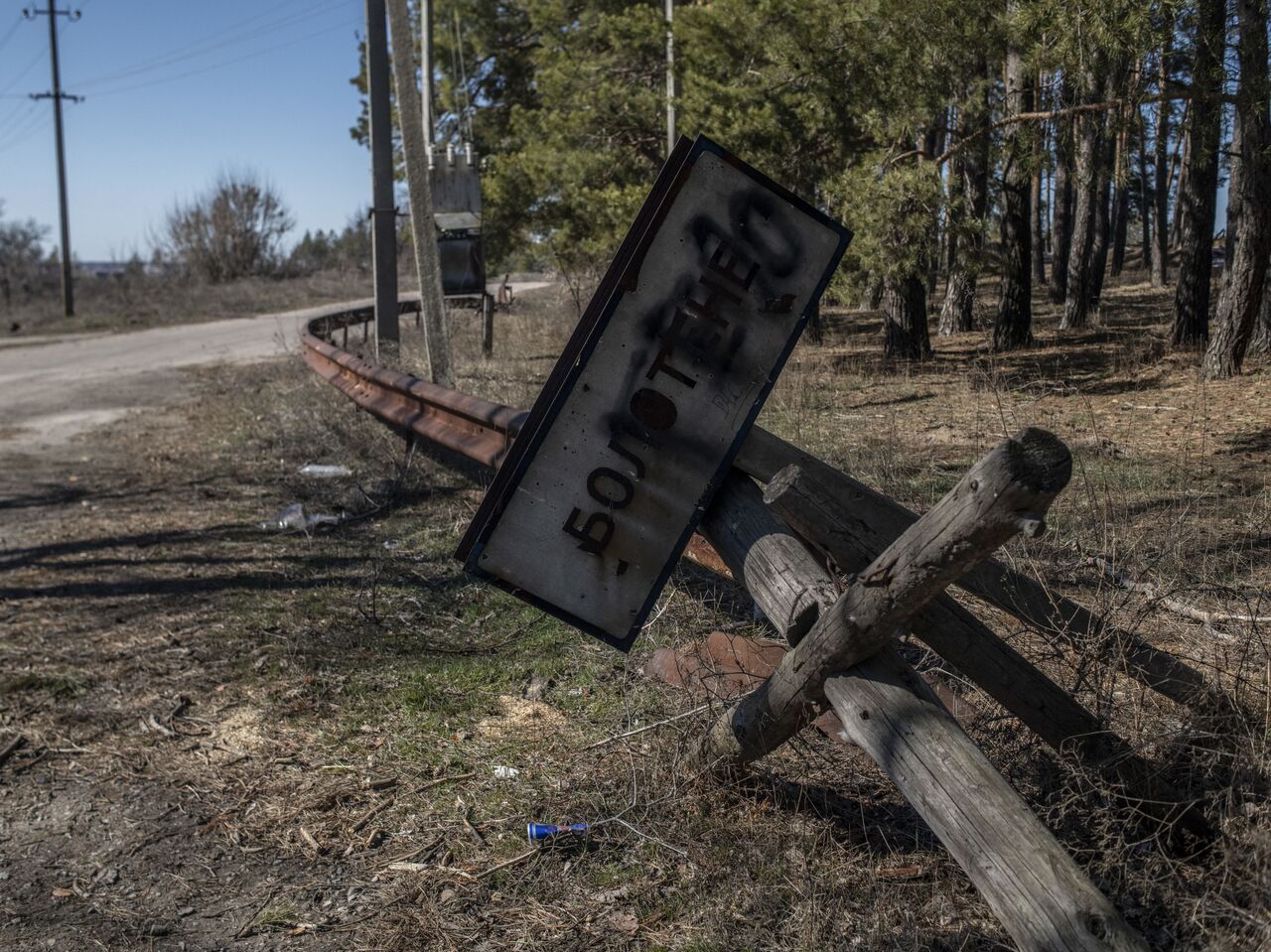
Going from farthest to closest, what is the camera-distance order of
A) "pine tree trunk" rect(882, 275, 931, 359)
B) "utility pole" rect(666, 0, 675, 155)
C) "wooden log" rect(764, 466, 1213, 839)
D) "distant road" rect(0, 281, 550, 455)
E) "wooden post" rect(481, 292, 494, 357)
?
"wooden post" rect(481, 292, 494, 357)
"utility pole" rect(666, 0, 675, 155)
"pine tree trunk" rect(882, 275, 931, 359)
"distant road" rect(0, 281, 550, 455)
"wooden log" rect(764, 466, 1213, 839)

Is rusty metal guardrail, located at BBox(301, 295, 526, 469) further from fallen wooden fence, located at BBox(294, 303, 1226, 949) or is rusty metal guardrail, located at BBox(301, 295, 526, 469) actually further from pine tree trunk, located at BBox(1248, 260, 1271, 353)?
pine tree trunk, located at BBox(1248, 260, 1271, 353)

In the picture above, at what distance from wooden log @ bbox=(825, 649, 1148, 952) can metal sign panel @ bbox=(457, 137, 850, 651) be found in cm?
84

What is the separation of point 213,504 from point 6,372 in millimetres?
12383

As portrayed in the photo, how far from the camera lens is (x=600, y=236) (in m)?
17.4

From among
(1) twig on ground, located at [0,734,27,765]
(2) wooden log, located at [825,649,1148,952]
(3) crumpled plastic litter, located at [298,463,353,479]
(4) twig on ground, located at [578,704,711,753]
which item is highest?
(2) wooden log, located at [825,649,1148,952]

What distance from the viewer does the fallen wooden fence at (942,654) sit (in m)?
2.38

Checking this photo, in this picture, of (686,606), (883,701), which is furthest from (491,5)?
(883,701)

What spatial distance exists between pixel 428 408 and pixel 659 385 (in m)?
4.35

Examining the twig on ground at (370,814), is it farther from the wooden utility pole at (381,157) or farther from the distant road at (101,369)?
the distant road at (101,369)

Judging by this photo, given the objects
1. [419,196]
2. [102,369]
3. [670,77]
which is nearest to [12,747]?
[419,196]

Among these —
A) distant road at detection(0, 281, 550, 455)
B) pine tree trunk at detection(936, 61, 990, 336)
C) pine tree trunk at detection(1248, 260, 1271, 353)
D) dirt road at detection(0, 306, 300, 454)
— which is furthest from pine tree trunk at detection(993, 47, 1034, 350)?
distant road at detection(0, 281, 550, 455)

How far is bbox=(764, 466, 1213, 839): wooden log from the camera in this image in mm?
2959

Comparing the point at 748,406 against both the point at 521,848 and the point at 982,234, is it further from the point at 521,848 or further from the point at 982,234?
the point at 982,234

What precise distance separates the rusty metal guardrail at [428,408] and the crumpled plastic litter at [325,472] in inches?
19.9
